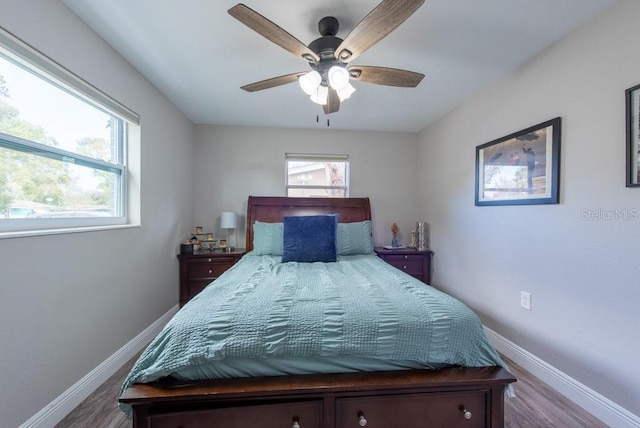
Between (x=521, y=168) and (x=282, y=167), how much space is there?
2629 mm

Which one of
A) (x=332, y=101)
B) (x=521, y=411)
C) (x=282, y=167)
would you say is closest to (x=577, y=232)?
(x=521, y=411)

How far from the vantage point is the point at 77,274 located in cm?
162

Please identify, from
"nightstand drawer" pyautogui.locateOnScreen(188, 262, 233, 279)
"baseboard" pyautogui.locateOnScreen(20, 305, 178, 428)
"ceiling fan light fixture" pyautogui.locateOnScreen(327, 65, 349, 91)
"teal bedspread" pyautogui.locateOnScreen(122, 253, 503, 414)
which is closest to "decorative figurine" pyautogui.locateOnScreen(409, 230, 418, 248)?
"teal bedspread" pyautogui.locateOnScreen(122, 253, 503, 414)

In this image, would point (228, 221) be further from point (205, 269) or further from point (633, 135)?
point (633, 135)

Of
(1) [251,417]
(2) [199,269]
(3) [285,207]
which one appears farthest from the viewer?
(3) [285,207]

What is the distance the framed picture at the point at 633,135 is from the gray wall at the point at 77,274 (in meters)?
3.15

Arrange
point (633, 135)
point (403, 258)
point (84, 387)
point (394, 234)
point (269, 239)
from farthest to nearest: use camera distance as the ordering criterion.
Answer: point (394, 234)
point (403, 258)
point (269, 239)
point (84, 387)
point (633, 135)

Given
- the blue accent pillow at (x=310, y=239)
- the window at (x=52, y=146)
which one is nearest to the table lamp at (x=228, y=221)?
the blue accent pillow at (x=310, y=239)

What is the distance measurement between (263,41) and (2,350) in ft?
7.27

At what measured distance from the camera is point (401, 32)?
5.53 ft

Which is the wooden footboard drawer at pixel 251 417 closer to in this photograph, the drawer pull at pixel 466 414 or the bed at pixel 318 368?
the bed at pixel 318 368

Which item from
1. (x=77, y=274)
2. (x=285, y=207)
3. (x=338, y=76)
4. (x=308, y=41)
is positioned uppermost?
(x=308, y=41)

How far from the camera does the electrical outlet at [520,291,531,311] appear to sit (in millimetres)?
1994

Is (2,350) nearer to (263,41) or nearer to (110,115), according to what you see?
(110,115)
